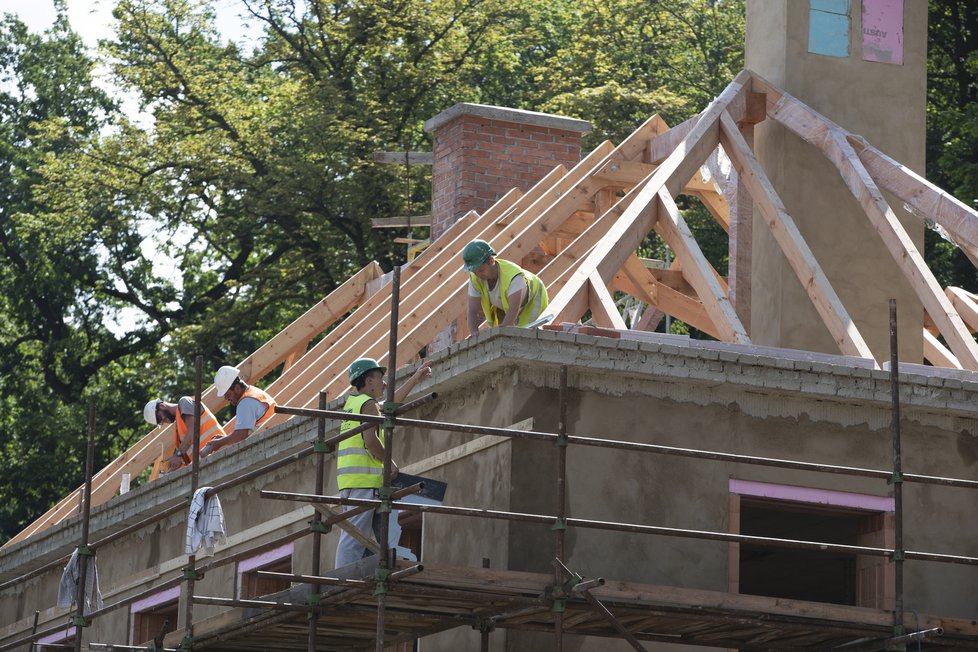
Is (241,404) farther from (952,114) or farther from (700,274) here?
(952,114)

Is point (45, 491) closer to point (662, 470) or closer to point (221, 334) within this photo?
point (221, 334)

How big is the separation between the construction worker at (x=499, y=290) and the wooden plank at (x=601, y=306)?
0.46m

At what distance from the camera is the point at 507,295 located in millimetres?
12742

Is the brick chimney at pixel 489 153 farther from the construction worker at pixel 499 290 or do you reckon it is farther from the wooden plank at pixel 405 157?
the construction worker at pixel 499 290

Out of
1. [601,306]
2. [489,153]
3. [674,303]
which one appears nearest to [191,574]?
[601,306]

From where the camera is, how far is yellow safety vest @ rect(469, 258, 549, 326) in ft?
41.5

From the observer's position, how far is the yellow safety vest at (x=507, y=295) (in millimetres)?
12664

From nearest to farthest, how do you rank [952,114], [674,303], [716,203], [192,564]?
[192,564] < [674,303] < [716,203] < [952,114]

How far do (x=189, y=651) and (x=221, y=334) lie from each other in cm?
1804

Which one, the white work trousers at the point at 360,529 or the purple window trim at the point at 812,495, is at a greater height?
the purple window trim at the point at 812,495

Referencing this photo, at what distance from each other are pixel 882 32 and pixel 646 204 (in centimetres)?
361

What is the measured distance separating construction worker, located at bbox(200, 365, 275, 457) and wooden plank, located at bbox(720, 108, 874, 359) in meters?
4.56

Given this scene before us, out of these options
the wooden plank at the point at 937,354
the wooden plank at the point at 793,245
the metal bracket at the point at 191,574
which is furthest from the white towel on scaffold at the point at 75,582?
the wooden plank at the point at 937,354

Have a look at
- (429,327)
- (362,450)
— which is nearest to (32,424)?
(429,327)
